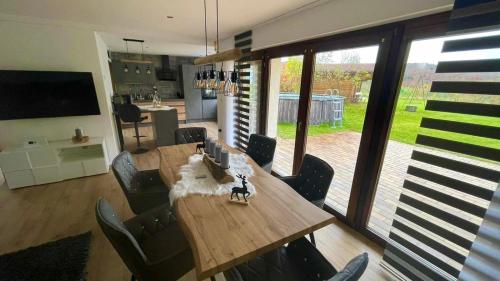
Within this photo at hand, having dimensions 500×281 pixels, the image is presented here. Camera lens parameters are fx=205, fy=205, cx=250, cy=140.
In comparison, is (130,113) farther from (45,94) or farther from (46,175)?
(46,175)

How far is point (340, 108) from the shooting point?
8.36 ft

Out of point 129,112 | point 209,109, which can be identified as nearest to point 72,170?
point 129,112

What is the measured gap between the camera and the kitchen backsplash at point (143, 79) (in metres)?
6.46

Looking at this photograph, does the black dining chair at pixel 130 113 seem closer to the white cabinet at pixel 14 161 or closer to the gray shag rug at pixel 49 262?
the white cabinet at pixel 14 161

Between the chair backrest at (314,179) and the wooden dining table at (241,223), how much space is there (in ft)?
1.03

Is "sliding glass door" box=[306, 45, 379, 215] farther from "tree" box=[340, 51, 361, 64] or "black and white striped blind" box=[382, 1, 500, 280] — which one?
"black and white striped blind" box=[382, 1, 500, 280]

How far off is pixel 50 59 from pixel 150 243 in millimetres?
3468

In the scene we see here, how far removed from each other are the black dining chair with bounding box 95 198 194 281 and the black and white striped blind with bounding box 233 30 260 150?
8.62 feet

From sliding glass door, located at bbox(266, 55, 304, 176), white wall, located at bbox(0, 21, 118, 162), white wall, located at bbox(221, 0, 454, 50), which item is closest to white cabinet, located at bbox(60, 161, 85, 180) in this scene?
white wall, located at bbox(0, 21, 118, 162)

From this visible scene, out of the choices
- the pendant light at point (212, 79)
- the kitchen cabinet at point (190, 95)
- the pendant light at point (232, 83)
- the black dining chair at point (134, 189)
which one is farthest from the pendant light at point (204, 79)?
the kitchen cabinet at point (190, 95)

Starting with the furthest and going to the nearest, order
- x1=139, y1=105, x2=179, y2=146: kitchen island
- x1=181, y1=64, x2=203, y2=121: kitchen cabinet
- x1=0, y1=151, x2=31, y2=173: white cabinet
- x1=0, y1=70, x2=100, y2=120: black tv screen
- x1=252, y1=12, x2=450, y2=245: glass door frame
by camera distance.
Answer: x1=181, y1=64, x2=203, y2=121: kitchen cabinet
x1=139, y1=105, x2=179, y2=146: kitchen island
x1=0, y1=70, x2=100, y2=120: black tv screen
x1=0, y1=151, x2=31, y2=173: white cabinet
x1=252, y1=12, x2=450, y2=245: glass door frame

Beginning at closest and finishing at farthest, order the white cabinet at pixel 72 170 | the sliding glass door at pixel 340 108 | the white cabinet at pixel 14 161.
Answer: the sliding glass door at pixel 340 108
the white cabinet at pixel 14 161
the white cabinet at pixel 72 170

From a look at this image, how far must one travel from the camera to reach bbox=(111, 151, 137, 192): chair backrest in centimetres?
175

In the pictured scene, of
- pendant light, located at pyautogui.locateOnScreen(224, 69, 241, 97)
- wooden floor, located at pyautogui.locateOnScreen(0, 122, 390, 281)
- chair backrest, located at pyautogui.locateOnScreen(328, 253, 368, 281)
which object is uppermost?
pendant light, located at pyautogui.locateOnScreen(224, 69, 241, 97)
